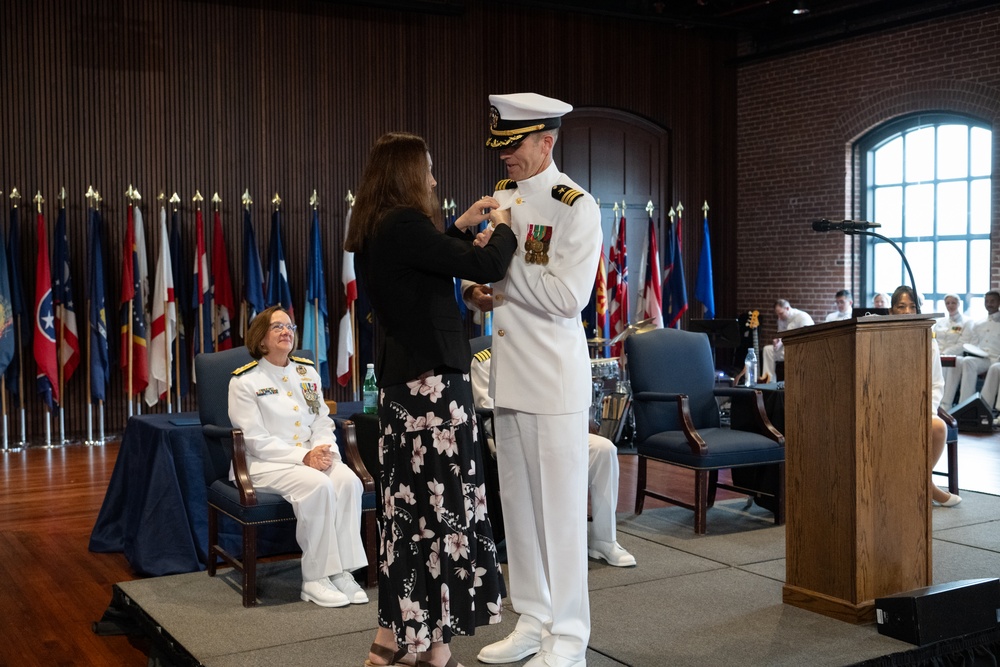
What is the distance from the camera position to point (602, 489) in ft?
14.5

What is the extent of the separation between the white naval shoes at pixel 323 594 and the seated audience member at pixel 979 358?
7466 millimetres

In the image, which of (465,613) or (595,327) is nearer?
(465,613)

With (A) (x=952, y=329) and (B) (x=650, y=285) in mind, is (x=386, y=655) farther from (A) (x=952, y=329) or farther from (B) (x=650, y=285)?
(A) (x=952, y=329)

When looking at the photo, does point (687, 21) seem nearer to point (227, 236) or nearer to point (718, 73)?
point (718, 73)

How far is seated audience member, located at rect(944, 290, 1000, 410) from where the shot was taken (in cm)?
974

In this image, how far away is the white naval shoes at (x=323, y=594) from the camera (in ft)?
12.6

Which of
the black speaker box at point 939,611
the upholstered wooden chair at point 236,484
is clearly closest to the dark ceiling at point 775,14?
the upholstered wooden chair at point 236,484

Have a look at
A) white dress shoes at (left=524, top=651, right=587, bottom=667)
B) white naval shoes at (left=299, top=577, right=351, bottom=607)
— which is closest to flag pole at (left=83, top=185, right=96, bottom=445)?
white naval shoes at (left=299, top=577, right=351, bottom=607)

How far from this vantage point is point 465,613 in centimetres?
295

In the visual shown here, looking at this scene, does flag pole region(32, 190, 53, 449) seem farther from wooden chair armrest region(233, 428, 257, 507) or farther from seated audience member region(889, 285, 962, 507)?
seated audience member region(889, 285, 962, 507)

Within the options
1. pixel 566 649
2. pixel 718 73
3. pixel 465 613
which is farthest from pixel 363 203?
pixel 718 73

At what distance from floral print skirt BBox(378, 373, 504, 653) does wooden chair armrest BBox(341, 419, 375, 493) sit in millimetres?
1231

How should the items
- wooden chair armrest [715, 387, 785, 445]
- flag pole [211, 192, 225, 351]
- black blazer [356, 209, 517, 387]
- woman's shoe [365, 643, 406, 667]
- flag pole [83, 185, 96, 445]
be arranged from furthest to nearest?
flag pole [211, 192, 225, 351], flag pole [83, 185, 96, 445], wooden chair armrest [715, 387, 785, 445], woman's shoe [365, 643, 406, 667], black blazer [356, 209, 517, 387]

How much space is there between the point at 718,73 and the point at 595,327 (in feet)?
12.6
